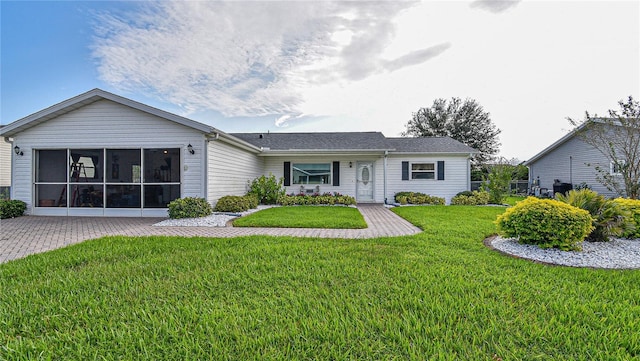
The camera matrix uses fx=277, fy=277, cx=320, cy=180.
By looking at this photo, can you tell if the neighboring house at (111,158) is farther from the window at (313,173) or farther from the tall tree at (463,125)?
the tall tree at (463,125)

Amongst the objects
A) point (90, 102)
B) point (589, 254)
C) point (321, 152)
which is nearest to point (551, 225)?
point (589, 254)

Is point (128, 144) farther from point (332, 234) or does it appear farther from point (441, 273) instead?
point (441, 273)

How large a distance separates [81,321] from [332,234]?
4.57 metres

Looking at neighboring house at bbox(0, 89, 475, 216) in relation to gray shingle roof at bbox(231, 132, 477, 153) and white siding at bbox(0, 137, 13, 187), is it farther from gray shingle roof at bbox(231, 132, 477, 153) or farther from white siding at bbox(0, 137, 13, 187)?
white siding at bbox(0, 137, 13, 187)

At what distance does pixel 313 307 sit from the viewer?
272 cm

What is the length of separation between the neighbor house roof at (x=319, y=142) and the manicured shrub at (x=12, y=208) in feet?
29.1

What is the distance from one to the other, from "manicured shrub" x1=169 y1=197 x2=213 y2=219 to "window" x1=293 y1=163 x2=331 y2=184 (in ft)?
21.3

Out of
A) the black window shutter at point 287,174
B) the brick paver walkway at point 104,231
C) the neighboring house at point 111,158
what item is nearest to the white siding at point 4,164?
the neighboring house at point 111,158

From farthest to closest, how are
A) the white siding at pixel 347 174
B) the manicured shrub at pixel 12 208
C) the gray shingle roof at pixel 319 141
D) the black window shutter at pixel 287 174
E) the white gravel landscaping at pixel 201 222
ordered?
the black window shutter at pixel 287 174
the white siding at pixel 347 174
the gray shingle roof at pixel 319 141
the manicured shrub at pixel 12 208
the white gravel landscaping at pixel 201 222

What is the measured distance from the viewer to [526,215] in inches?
202

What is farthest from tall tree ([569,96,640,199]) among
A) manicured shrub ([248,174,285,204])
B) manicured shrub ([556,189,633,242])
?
manicured shrub ([248,174,285,204])

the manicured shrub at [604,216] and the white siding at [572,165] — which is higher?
the white siding at [572,165]

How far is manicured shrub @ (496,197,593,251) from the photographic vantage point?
4.77m

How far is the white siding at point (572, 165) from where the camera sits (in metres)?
14.1
